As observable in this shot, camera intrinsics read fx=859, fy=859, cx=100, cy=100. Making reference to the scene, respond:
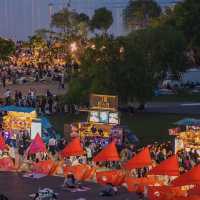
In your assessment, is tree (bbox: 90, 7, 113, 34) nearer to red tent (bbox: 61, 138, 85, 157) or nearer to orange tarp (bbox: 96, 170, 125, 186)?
red tent (bbox: 61, 138, 85, 157)

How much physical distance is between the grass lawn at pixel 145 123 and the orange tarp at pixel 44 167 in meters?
6.98

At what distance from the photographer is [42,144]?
29.5 meters

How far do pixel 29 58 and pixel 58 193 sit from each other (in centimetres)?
4984

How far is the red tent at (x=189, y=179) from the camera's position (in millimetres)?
22375

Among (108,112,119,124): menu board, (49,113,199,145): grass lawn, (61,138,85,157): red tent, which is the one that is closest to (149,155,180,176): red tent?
(61,138,85,157): red tent

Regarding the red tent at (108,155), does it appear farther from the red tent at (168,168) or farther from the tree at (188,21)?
the tree at (188,21)

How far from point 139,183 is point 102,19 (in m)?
61.6

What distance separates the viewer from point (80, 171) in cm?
2700

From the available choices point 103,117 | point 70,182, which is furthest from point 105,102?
point 70,182

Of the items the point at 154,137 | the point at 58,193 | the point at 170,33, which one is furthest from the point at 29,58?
the point at 58,193

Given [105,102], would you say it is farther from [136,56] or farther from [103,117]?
[136,56]

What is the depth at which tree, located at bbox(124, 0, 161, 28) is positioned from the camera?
263ft

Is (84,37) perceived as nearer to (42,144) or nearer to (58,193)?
(42,144)

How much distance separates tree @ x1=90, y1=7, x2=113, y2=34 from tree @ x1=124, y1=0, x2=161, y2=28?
119 inches
